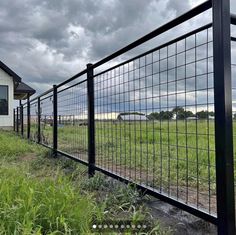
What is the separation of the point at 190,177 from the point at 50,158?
9.46ft

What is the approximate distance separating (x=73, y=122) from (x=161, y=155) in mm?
2332

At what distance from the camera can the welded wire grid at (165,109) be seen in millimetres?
1908

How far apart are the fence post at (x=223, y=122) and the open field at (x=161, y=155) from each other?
1.11 feet

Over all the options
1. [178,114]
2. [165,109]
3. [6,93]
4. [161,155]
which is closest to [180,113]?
[178,114]

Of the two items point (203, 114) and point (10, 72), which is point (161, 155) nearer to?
point (203, 114)

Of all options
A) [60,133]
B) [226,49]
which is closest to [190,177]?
[226,49]

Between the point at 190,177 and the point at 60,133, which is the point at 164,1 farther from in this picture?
the point at 60,133

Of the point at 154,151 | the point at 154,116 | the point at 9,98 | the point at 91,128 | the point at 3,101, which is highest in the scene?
the point at 9,98

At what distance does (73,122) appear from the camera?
449cm

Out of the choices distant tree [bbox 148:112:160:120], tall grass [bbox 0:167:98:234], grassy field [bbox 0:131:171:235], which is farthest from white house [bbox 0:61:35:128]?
distant tree [bbox 148:112:160:120]

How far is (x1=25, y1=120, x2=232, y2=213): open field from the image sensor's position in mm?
2316

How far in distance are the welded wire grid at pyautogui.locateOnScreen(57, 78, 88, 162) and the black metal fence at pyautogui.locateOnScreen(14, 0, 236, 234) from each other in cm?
3

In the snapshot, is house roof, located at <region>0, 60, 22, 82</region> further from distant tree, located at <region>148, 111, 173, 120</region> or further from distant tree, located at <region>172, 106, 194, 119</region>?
distant tree, located at <region>172, 106, 194, 119</region>

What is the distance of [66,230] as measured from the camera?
167cm
